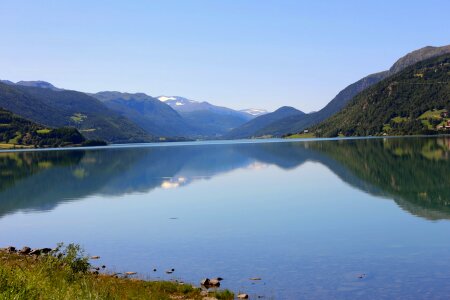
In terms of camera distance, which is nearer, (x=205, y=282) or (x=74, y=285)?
(x=74, y=285)

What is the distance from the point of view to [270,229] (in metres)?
50.8

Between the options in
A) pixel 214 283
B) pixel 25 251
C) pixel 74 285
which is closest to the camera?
pixel 74 285

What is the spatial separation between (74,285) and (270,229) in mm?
28843

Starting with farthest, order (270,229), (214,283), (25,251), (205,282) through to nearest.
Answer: (270,229)
(25,251)
(205,282)
(214,283)

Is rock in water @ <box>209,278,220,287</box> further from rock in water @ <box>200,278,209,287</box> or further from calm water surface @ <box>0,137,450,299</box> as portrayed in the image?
calm water surface @ <box>0,137,450,299</box>

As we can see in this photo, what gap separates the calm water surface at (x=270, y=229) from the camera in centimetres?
3247

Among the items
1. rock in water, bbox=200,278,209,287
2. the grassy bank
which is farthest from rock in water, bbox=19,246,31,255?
rock in water, bbox=200,278,209,287

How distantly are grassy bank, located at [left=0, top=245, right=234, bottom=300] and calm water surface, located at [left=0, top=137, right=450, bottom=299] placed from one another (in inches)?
127

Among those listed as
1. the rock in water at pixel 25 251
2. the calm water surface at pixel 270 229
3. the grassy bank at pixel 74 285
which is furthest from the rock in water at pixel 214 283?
the rock in water at pixel 25 251

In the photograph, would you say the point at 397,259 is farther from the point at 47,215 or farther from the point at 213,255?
the point at 47,215

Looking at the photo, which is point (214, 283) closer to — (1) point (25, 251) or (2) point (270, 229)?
(2) point (270, 229)

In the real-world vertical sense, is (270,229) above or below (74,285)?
below

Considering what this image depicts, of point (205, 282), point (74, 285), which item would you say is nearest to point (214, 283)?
point (205, 282)

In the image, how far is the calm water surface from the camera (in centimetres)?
3247
